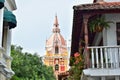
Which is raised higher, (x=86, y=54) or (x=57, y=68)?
(x=86, y=54)

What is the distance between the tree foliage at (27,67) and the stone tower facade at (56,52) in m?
73.7

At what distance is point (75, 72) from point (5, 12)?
4.96 m

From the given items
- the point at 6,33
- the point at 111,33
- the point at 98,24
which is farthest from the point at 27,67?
the point at 98,24

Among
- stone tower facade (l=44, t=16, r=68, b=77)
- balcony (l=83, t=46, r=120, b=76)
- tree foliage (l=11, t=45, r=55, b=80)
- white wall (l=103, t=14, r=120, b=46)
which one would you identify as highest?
white wall (l=103, t=14, r=120, b=46)

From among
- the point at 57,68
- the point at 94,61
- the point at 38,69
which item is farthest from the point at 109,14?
the point at 57,68

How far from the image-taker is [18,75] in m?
47.4

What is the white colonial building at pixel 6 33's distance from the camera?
2098 cm

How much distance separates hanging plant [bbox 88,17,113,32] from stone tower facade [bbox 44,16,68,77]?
365 feet

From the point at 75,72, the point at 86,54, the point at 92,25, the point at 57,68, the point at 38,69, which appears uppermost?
the point at 92,25

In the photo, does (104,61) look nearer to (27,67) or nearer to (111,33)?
(111,33)

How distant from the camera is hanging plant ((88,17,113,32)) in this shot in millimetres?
18625

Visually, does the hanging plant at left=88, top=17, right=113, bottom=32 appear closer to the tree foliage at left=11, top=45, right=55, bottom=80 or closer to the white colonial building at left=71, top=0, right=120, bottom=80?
the white colonial building at left=71, top=0, right=120, bottom=80

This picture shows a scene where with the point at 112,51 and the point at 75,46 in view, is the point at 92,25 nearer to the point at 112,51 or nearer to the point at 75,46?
the point at 112,51

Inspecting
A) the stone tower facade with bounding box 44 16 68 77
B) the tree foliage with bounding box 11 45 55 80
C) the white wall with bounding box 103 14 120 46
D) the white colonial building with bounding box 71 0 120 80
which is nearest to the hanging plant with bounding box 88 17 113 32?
the white colonial building with bounding box 71 0 120 80
